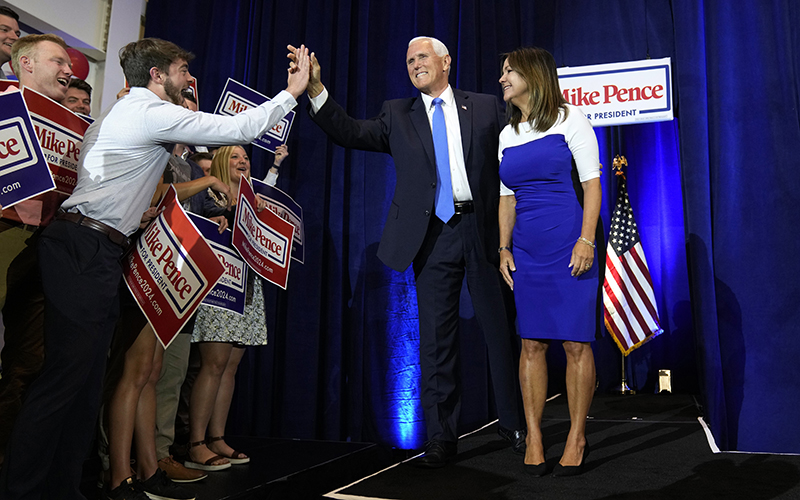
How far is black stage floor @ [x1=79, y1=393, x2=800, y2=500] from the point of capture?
1657 millimetres

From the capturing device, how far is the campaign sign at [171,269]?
6.06ft

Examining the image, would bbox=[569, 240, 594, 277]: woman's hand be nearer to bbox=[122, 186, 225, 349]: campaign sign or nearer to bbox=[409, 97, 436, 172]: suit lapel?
bbox=[409, 97, 436, 172]: suit lapel

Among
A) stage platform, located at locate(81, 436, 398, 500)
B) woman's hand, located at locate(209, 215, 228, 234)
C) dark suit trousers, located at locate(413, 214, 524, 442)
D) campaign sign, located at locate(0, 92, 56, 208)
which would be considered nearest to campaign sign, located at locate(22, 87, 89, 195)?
campaign sign, located at locate(0, 92, 56, 208)

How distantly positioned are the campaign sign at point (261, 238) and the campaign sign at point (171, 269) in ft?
1.85

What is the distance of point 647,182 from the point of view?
463 cm

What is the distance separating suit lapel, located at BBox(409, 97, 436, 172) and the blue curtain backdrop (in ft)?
4.43

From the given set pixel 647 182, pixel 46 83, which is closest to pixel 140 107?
pixel 46 83

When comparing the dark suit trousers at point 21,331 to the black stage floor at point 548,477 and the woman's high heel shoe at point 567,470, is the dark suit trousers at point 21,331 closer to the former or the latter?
the black stage floor at point 548,477

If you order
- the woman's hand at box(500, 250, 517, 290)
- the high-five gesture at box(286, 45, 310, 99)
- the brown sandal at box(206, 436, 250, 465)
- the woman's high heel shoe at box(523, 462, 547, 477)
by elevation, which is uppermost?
the high-five gesture at box(286, 45, 310, 99)

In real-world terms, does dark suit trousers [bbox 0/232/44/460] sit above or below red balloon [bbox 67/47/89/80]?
below

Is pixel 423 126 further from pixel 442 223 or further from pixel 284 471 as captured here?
pixel 284 471

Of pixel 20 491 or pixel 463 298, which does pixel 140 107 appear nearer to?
pixel 20 491

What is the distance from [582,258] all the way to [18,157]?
1.68m

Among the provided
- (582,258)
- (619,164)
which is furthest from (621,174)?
(582,258)
